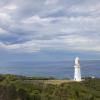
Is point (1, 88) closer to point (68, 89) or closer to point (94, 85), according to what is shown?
point (68, 89)

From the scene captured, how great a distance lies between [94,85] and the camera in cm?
3522

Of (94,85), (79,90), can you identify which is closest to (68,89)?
(79,90)

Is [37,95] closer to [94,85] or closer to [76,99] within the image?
[76,99]

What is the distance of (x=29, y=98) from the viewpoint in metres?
25.9

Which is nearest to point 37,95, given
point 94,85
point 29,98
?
point 29,98

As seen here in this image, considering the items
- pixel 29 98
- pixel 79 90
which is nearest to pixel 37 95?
pixel 29 98

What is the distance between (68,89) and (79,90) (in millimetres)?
1356

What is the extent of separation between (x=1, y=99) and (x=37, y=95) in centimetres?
330

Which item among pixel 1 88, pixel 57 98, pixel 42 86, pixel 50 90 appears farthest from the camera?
pixel 42 86

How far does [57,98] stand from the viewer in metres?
24.8

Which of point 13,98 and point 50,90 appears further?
point 50,90

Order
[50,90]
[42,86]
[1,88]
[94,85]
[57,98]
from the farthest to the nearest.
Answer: [94,85] < [42,86] < [50,90] < [1,88] < [57,98]

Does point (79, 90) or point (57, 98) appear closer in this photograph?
point (57, 98)

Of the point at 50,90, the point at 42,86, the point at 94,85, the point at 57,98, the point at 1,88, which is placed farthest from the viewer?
the point at 94,85
